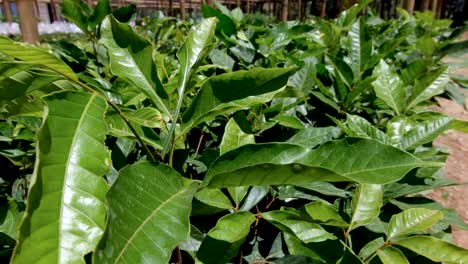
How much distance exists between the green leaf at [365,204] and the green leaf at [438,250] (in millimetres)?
80

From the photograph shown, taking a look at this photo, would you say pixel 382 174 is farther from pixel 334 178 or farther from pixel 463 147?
pixel 463 147

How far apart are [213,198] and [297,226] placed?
0.16 metres

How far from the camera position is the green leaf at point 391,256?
72 cm

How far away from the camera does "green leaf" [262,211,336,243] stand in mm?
723

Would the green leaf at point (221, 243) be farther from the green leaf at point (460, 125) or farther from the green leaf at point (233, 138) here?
the green leaf at point (460, 125)

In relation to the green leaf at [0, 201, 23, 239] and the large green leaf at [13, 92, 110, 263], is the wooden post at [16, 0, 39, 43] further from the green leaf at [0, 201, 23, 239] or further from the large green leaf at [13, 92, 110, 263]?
the large green leaf at [13, 92, 110, 263]

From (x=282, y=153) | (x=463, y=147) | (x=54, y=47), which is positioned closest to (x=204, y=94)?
(x=282, y=153)

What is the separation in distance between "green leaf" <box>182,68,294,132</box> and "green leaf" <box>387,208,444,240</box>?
1.21ft

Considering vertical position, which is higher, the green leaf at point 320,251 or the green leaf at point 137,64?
the green leaf at point 137,64

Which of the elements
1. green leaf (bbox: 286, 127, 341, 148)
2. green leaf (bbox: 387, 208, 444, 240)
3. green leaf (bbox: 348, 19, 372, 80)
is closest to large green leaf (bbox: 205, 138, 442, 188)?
green leaf (bbox: 387, 208, 444, 240)

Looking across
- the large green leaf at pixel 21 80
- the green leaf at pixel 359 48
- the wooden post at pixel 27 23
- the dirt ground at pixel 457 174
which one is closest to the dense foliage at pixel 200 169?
the large green leaf at pixel 21 80

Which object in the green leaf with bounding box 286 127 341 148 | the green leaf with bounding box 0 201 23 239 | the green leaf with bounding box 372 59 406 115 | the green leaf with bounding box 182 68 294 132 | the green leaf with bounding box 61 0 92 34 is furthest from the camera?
the green leaf with bounding box 61 0 92 34

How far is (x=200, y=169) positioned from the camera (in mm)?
934

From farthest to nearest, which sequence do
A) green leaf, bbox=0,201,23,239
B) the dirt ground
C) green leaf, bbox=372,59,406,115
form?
the dirt ground → green leaf, bbox=372,59,406,115 → green leaf, bbox=0,201,23,239
